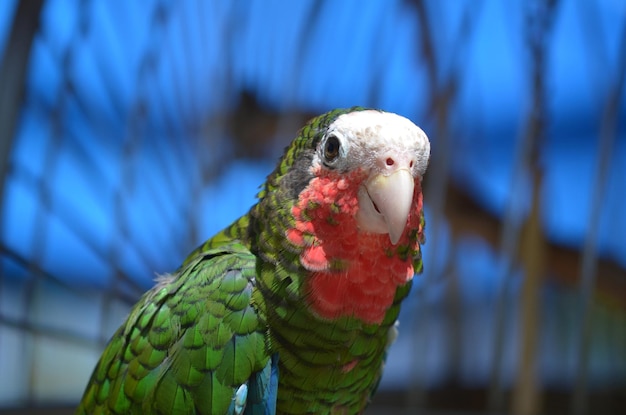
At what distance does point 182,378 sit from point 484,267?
1319mm

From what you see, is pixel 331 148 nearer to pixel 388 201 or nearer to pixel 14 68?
pixel 388 201

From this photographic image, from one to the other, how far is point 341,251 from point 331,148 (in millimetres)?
129

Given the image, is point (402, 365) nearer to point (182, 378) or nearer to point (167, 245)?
point (167, 245)

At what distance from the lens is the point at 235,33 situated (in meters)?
2.00

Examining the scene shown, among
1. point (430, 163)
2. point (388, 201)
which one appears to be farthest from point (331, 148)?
point (430, 163)

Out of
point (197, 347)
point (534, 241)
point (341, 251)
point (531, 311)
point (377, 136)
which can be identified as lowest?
point (197, 347)

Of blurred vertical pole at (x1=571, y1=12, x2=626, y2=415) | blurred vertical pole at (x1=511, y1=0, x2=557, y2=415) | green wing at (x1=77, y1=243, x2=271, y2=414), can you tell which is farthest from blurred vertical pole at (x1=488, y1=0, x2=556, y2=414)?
green wing at (x1=77, y1=243, x2=271, y2=414)

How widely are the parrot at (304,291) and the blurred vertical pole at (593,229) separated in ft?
3.72

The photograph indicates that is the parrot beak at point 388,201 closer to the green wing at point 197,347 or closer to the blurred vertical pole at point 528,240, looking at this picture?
the green wing at point 197,347

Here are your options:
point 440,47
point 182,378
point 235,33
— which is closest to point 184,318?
point 182,378

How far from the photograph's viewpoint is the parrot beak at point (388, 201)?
0.58m

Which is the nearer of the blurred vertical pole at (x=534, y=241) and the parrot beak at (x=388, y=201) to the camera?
the parrot beak at (x=388, y=201)

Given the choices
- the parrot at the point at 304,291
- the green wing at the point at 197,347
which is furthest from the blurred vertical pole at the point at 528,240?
the green wing at the point at 197,347

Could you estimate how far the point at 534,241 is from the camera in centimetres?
166
